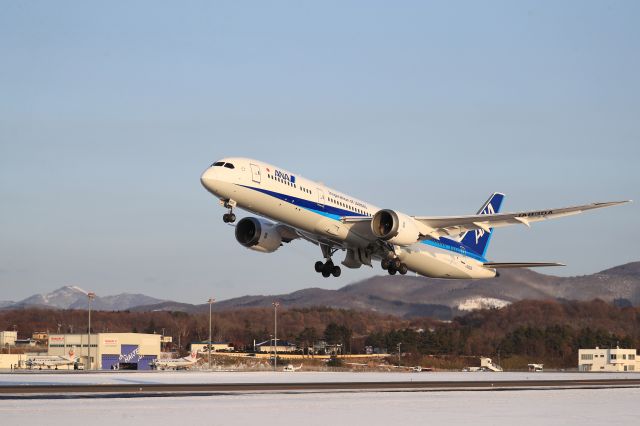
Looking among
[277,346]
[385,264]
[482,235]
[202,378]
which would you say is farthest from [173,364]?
[385,264]

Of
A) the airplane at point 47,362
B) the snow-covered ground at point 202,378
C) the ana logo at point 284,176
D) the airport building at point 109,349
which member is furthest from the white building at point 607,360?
the ana logo at point 284,176

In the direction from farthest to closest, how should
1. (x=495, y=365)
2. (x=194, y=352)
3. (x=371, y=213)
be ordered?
(x=194, y=352)
(x=495, y=365)
(x=371, y=213)

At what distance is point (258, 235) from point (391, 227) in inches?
398

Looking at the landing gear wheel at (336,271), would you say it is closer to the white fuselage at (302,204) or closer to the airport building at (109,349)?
the white fuselage at (302,204)

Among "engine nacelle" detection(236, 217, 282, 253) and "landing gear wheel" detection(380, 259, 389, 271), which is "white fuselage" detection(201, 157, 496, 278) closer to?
"landing gear wheel" detection(380, 259, 389, 271)

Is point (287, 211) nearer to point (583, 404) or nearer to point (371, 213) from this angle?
point (371, 213)

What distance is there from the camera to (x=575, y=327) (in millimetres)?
123188

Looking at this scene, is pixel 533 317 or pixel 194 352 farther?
pixel 194 352

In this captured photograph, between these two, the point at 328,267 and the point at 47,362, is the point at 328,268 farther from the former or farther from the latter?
the point at 47,362

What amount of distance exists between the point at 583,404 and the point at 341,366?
77907 mm

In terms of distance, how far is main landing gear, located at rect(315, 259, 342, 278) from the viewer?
68.2 m

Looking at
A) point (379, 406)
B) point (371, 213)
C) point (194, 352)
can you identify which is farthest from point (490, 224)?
point (194, 352)

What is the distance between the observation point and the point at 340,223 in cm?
6012

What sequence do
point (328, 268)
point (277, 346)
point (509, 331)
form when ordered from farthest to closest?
1. point (277, 346)
2. point (509, 331)
3. point (328, 268)
